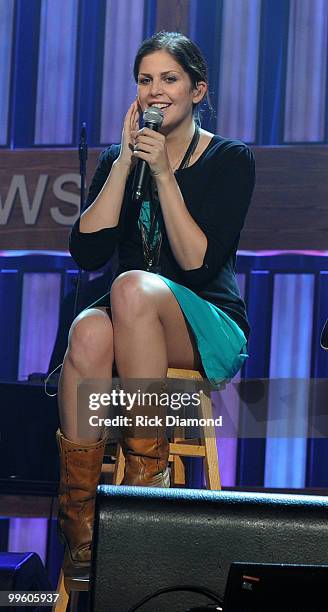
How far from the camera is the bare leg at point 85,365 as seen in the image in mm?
1860

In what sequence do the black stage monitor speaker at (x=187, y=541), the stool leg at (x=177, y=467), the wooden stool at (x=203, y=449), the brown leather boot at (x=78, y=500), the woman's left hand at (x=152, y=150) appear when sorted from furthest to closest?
the stool leg at (x=177, y=467), the wooden stool at (x=203, y=449), the woman's left hand at (x=152, y=150), the brown leather boot at (x=78, y=500), the black stage monitor speaker at (x=187, y=541)

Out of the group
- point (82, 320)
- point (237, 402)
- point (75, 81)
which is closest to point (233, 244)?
point (82, 320)

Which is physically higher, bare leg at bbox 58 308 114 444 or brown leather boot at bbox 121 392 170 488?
bare leg at bbox 58 308 114 444

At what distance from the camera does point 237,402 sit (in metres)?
3.16

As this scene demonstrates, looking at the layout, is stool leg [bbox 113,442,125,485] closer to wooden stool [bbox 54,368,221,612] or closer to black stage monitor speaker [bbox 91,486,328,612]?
wooden stool [bbox 54,368,221,612]

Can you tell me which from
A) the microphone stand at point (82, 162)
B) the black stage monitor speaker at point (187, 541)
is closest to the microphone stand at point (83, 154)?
the microphone stand at point (82, 162)

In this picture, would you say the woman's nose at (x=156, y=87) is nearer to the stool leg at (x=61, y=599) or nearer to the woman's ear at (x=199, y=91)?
the woman's ear at (x=199, y=91)

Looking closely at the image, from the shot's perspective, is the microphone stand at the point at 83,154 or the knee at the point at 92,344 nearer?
the knee at the point at 92,344

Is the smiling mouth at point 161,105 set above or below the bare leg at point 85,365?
above

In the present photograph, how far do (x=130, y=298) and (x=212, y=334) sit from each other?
0.78ft

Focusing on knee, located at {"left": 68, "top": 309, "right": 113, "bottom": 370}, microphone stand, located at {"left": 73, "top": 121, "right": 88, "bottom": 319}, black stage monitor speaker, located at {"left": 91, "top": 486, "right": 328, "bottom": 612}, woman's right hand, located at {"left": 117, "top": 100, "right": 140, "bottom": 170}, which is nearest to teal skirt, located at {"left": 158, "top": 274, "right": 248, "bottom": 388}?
knee, located at {"left": 68, "top": 309, "right": 113, "bottom": 370}

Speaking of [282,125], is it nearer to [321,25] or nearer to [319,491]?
[321,25]

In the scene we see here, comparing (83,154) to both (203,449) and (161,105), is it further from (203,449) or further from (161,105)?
(203,449)

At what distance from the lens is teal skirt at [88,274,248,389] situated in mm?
1974
